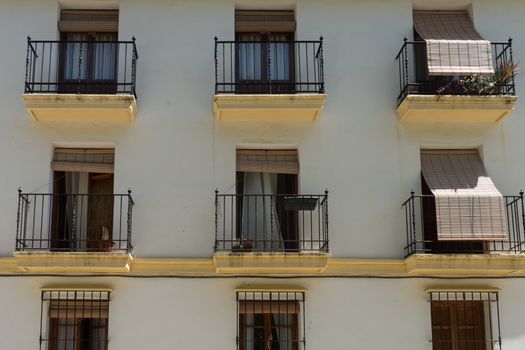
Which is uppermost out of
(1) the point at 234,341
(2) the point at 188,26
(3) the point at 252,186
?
(2) the point at 188,26

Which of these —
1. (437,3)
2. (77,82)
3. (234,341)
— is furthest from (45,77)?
(437,3)

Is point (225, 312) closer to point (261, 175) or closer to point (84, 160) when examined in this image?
point (261, 175)

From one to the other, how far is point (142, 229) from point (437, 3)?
6201 millimetres

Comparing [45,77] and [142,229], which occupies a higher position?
[45,77]

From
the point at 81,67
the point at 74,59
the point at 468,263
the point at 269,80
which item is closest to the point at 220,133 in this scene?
the point at 269,80

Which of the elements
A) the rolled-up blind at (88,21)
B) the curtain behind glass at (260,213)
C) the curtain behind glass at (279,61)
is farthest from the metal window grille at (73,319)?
the curtain behind glass at (279,61)

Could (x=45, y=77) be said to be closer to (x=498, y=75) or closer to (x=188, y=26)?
(x=188, y=26)

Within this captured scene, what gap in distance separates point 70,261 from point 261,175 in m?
3.34

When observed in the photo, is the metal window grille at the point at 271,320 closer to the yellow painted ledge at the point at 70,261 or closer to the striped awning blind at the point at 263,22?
the yellow painted ledge at the point at 70,261

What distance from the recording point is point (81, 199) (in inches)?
532

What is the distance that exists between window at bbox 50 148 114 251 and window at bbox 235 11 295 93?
257 centimetres

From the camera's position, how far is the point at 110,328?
12.6 meters

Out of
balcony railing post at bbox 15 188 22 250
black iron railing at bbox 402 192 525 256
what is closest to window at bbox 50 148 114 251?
balcony railing post at bbox 15 188 22 250

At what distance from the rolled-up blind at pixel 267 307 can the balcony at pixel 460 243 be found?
188cm
